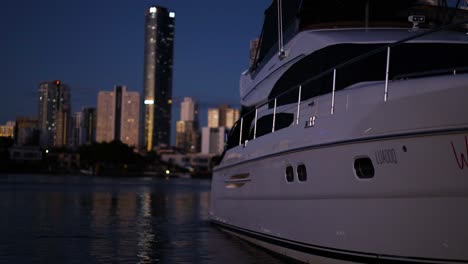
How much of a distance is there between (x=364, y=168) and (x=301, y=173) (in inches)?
62.6

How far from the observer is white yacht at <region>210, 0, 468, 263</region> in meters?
7.38

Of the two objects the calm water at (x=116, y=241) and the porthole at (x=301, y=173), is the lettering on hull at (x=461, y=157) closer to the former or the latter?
the porthole at (x=301, y=173)

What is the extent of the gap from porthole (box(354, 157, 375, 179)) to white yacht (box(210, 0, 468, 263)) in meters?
0.02

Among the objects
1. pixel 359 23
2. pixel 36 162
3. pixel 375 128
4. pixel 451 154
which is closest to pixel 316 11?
pixel 359 23

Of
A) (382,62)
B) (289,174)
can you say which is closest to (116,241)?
(289,174)

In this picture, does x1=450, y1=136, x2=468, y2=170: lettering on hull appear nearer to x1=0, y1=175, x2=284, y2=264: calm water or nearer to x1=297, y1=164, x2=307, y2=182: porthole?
x1=297, y1=164, x2=307, y2=182: porthole

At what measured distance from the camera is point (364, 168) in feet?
27.0

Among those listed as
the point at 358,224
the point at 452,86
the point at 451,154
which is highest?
the point at 452,86

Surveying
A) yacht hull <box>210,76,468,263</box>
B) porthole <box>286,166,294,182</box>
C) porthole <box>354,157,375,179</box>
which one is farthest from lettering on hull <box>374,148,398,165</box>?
porthole <box>286,166,294,182</box>

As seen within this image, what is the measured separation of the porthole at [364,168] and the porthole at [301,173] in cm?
133

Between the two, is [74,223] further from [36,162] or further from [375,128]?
[36,162]

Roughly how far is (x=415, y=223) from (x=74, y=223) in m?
12.9

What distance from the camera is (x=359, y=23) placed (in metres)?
12.0

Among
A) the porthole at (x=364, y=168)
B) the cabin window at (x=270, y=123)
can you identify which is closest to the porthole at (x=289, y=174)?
the cabin window at (x=270, y=123)
